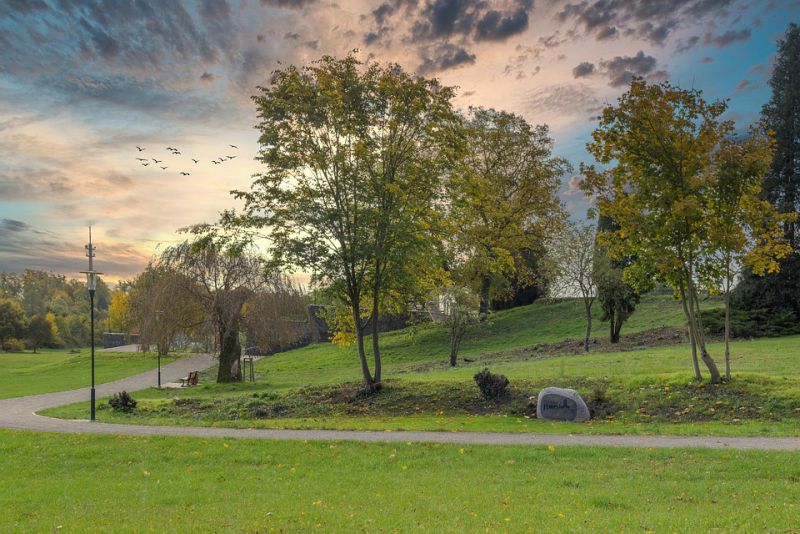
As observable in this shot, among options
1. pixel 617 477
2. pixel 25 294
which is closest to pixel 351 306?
pixel 617 477

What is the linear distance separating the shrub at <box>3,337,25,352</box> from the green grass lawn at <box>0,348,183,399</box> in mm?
22354

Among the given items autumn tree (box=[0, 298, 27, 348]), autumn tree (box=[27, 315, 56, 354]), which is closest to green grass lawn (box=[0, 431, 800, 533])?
autumn tree (box=[0, 298, 27, 348])

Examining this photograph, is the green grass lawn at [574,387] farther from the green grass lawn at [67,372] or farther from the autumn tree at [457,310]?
the green grass lawn at [67,372]

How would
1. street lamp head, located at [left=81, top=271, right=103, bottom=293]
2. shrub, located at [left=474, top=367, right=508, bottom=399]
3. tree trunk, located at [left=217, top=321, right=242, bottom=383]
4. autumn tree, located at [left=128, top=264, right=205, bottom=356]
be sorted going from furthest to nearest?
tree trunk, located at [left=217, top=321, right=242, bottom=383], autumn tree, located at [left=128, top=264, right=205, bottom=356], street lamp head, located at [left=81, top=271, right=103, bottom=293], shrub, located at [left=474, top=367, right=508, bottom=399]

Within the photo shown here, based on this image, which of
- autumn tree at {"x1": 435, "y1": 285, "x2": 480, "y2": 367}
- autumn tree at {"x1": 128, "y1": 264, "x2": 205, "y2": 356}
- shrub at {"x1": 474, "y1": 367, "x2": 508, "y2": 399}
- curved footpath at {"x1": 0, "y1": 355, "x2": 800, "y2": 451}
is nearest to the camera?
curved footpath at {"x1": 0, "y1": 355, "x2": 800, "y2": 451}

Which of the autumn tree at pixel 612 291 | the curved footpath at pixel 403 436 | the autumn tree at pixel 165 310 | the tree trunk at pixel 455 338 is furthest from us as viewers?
the autumn tree at pixel 612 291

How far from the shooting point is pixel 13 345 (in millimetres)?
86812

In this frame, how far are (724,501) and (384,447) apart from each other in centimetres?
717

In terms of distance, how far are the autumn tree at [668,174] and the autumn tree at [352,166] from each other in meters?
6.17

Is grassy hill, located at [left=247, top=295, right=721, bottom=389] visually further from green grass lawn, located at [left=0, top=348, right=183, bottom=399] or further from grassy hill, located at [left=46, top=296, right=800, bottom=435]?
green grass lawn, located at [left=0, top=348, right=183, bottom=399]

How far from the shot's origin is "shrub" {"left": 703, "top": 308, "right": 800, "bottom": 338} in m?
34.1

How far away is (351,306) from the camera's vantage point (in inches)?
992

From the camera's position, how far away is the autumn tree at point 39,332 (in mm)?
90188

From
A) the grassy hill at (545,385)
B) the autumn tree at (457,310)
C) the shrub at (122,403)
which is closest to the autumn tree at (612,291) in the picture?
the grassy hill at (545,385)
